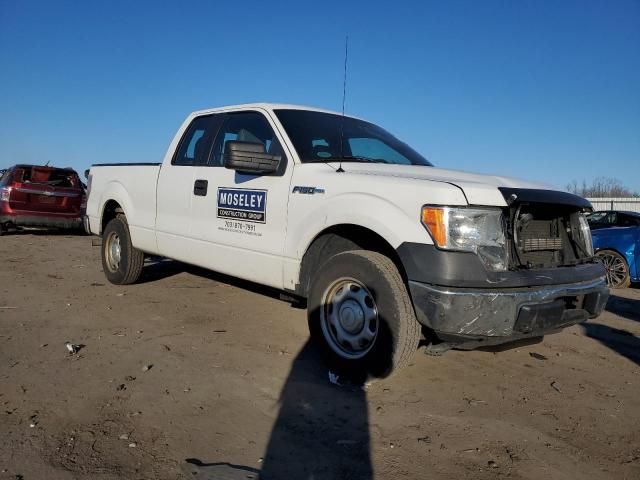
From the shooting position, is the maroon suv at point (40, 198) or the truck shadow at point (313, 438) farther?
the maroon suv at point (40, 198)

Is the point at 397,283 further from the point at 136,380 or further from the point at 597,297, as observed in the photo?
the point at 136,380

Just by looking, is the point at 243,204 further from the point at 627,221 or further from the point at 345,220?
the point at 627,221

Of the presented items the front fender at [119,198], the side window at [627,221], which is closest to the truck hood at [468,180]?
the front fender at [119,198]

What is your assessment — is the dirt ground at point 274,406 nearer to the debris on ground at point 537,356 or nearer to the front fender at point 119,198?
the debris on ground at point 537,356

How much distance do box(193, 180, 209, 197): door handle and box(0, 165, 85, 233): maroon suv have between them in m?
8.84

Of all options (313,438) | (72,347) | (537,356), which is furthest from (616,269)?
(72,347)

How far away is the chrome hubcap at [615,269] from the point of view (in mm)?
8422

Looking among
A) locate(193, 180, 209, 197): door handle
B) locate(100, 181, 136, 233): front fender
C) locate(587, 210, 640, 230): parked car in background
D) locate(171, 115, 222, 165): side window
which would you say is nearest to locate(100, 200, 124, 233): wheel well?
locate(100, 181, 136, 233): front fender

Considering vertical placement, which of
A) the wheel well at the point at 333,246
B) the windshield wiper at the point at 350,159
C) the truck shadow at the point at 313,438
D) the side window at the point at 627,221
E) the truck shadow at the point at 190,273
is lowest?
the truck shadow at the point at 313,438

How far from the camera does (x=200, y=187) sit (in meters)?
4.77

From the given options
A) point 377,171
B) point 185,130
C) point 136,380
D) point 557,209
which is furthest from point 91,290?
point 557,209

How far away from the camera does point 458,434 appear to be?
9.14 ft

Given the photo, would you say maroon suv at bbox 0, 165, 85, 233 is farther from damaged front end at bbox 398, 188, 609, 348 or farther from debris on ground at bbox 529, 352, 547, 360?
damaged front end at bbox 398, 188, 609, 348

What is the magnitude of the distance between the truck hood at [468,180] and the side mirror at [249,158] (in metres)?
0.50
